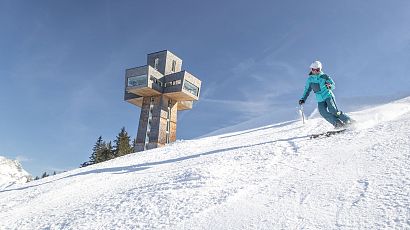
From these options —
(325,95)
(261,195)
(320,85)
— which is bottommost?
(261,195)

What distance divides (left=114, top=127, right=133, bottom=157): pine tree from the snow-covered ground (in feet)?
130

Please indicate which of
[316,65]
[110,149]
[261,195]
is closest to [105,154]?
[110,149]

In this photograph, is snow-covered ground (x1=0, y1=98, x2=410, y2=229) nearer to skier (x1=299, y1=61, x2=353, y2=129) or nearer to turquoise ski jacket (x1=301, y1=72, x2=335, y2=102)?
skier (x1=299, y1=61, x2=353, y2=129)

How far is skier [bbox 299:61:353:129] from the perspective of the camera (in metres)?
10.9

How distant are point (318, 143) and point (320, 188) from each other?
3.77 metres

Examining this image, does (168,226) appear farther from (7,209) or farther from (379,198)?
(7,209)

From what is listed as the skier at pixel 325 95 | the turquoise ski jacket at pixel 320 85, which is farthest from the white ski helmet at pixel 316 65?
the turquoise ski jacket at pixel 320 85

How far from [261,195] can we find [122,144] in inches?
1809

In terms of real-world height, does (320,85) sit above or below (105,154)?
below

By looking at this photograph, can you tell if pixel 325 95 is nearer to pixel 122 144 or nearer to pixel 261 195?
pixel 261 195

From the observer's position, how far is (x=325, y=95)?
11.3 m

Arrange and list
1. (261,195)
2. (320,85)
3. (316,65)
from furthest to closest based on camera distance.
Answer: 1. (316,65)
2. (320,85)
3. (261,195)

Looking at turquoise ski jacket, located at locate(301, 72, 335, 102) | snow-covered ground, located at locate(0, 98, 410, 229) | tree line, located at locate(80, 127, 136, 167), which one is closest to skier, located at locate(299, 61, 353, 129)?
turquoise ski jacket, located at locate(301, 72, 335, 102)

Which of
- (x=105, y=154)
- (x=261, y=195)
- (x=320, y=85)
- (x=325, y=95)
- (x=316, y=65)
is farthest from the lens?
(x=105, y=154)
